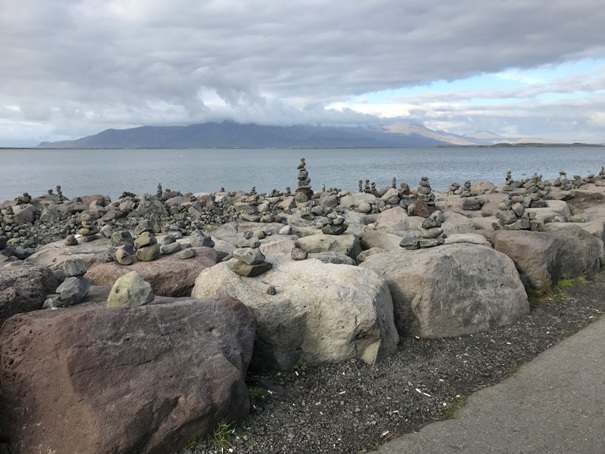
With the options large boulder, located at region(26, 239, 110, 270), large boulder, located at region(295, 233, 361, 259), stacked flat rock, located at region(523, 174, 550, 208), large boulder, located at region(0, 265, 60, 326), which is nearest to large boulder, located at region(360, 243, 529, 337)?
large boulder, located at region(295, 233, 361, 259)

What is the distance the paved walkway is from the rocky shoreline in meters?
0.33

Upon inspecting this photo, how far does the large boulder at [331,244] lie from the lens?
12.4m

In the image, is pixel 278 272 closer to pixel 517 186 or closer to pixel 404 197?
pixel 404 197

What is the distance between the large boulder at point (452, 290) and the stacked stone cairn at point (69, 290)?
5109mm

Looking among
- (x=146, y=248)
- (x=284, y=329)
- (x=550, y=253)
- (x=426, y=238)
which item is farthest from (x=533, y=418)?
(x=146, y=248)

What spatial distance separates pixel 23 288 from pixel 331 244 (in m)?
7.17

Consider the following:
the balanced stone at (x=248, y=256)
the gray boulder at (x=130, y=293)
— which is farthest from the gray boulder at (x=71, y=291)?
the balanced stone at (x=248, y=256)

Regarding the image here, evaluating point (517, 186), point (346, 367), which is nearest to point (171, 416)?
point (346, 367)

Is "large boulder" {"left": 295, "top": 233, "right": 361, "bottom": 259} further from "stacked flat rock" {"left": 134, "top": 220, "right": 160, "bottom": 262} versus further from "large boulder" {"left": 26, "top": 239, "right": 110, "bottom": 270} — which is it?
"large boulder" {"left": 26, "top": 239, "right": 110, "bottom": 270}

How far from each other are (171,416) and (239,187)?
58.1 meters

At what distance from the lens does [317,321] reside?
7852mm

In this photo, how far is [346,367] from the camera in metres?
7.69

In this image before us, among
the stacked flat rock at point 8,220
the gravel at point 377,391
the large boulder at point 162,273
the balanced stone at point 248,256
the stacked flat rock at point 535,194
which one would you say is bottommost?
the stacked flat rock at point 8,220

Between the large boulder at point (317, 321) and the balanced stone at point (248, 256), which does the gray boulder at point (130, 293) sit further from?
the balanced stone at point (248, 256)
